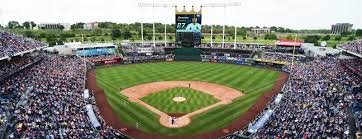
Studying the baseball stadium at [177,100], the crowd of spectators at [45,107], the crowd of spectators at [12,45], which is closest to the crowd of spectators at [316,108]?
the baseball stadium at [177,100]

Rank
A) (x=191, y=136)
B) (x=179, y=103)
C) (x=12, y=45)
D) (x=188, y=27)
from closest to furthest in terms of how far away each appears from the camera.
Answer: (x=191, y=136)
(x=179, y=103)
(x=12, y=45)
(x=188, y=27)

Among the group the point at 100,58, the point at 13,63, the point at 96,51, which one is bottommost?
the point at 100,58

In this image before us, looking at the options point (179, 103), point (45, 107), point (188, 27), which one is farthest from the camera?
point (188, 27)

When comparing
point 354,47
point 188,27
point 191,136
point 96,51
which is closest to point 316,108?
point 191,136

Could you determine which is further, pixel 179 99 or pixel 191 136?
pixel 179 99

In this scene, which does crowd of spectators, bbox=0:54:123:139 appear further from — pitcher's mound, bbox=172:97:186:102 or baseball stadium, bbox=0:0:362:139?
pitcher's mound, bbox=172:97:186:102

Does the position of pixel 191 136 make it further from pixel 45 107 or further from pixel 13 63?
pixel 13 63

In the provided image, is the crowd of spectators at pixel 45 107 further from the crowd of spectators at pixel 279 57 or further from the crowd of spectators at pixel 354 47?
the crowd of spectators at pixel 279 57

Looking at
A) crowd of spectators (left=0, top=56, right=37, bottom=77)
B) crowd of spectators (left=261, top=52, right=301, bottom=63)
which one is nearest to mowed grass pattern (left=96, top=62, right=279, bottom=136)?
crowd of spectators (left=261, top=52, right=301, bottom=63)
